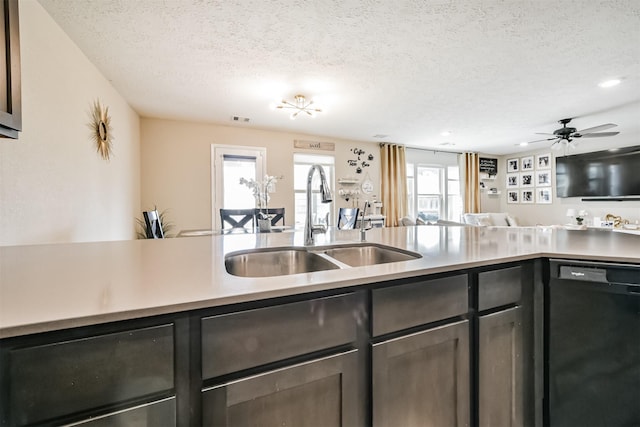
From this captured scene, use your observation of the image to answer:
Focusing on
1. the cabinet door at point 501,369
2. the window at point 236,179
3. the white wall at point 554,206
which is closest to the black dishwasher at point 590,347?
the cabinet door at point 501,369

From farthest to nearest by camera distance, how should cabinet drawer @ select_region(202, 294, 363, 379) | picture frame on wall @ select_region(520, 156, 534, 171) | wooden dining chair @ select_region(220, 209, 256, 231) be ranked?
picture frame on wall @ select_region(520, 156, 534, 171) < wooden dining chair @ select_region(220, 209, 256, 231) < cabinet drawer @ select_region(202, 294, 363, 379)

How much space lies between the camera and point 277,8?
1825 mm

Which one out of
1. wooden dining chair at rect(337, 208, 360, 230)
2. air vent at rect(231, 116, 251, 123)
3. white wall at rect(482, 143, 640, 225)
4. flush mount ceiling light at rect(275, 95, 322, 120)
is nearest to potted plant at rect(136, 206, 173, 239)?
air vent at rect(231, 116, 251, 123)

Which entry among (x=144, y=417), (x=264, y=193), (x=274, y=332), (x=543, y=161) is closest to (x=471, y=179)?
(x=543, y=161)

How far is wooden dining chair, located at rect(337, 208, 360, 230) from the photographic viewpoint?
12.4ft

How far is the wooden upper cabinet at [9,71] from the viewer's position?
86cm

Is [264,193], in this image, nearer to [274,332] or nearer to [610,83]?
[274,332]

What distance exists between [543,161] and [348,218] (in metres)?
5.79

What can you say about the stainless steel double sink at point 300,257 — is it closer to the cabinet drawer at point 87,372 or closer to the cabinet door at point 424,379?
the cabinet door at point 424,379

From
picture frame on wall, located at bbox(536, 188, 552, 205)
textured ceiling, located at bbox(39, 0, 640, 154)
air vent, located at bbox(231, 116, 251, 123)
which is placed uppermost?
air vent, located at bbox(231, 116, 251, 123)

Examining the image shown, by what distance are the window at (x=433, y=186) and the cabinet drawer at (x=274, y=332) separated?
6.24m

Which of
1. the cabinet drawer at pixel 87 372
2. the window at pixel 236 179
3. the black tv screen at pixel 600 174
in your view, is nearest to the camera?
the cabinet drawer at pixel 87 372

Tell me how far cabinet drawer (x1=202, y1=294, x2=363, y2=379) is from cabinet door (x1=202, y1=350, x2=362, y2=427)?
45mm

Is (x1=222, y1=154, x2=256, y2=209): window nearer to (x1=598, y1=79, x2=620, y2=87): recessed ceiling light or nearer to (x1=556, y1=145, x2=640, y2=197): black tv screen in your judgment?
(x1=598, y1=79, x2=620, y2=87): recessed ceiling light
